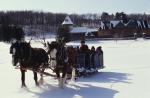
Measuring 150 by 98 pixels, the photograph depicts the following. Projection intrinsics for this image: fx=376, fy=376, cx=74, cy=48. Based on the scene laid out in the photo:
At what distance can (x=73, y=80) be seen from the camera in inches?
593

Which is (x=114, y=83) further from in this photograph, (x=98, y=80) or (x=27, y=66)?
(x=27, y=66)

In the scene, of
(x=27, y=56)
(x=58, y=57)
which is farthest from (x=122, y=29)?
(x=27, y=56)

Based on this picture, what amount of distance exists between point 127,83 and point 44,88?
337 centimetres

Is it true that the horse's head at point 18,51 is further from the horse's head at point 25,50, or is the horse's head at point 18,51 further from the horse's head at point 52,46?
Answer: the horse's head at point 52,46

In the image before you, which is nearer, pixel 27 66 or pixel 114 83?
pixel 27 66

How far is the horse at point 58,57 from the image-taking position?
13.3 meters

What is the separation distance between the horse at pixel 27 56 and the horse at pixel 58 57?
2.17 feet

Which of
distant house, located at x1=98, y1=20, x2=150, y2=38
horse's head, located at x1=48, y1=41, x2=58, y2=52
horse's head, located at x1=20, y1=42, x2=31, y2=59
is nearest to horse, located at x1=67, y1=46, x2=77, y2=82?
horse's head, located at x1=48, y1=41, x2=58, y2=52

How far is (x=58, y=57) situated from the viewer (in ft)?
43.9

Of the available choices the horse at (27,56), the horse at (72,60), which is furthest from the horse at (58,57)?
the horse at (72,60)

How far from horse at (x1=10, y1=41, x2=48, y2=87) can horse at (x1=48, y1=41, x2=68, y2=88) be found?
0.66 metres

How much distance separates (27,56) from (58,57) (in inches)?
43.3

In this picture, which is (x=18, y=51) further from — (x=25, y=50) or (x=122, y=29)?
(x=122, y=29)

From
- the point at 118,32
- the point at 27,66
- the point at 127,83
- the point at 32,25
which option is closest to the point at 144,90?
the point at 127,83
